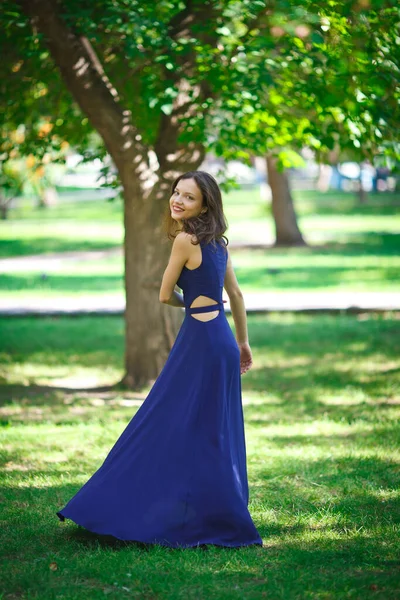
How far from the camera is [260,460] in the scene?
6.69 m

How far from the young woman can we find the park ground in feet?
0.46

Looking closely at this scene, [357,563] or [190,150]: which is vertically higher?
[190,150]

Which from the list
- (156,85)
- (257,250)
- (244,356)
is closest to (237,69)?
(156,85)

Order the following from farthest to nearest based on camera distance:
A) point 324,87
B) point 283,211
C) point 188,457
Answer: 1. point 283,211
2. point 324,87
3. point 188,457

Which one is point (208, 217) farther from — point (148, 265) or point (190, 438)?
point (148, 265)

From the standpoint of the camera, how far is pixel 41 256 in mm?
25094

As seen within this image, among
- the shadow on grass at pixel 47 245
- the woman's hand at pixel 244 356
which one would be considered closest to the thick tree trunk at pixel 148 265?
the woman's hand at pixel 244 356

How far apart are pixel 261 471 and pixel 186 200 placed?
2455mm

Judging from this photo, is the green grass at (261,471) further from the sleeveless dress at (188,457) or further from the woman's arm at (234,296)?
the woman's arm at (234,296)

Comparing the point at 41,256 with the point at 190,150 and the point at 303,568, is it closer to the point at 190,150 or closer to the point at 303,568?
the point at 190,150

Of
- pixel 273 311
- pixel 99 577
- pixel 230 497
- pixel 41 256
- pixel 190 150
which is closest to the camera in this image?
pixel 99 577

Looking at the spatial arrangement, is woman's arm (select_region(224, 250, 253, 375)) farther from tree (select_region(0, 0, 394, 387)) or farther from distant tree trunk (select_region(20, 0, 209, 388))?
distant tree trunk (select_region(20, 0, 209, 388))

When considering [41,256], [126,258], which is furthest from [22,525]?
[41,256]

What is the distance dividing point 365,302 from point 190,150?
685 cm
